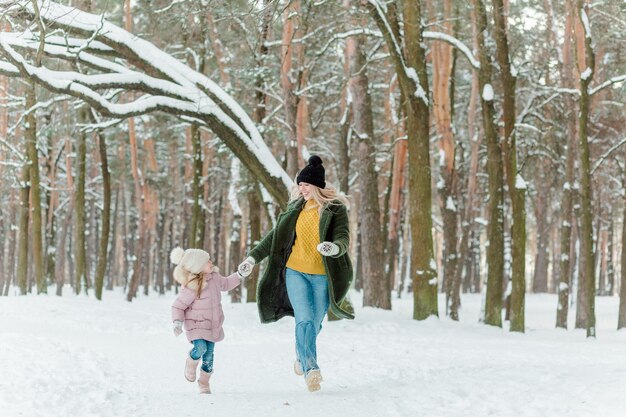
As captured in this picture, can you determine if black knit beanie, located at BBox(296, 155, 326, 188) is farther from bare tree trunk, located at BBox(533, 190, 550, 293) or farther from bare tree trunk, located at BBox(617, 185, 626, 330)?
bare tree trunk, located at BBox(533, 190, 550, 293)

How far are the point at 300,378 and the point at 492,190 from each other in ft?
25.2

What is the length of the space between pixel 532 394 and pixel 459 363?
2.50 metres

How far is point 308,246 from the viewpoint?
241 inches

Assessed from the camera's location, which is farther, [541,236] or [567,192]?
[541,236]

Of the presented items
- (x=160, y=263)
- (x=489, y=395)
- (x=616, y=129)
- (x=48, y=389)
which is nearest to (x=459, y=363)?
(x=489, y=395)

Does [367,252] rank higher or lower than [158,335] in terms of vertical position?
higher

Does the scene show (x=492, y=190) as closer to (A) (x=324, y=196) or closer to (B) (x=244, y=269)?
(A) (x=324, y=196)

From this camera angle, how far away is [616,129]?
2000 cm

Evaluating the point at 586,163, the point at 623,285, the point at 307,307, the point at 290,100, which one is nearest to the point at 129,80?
the point at 290,100

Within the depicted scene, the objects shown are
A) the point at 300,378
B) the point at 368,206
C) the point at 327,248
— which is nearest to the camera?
the point at 327,248

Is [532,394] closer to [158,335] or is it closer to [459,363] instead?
[459,363]

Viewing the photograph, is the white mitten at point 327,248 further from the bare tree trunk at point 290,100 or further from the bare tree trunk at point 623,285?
the bare tree trunk at point 623,285

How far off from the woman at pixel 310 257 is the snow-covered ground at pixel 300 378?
1.64 feet

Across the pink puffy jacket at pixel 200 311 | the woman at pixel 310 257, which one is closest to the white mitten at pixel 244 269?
the woman at pixel 310 257
